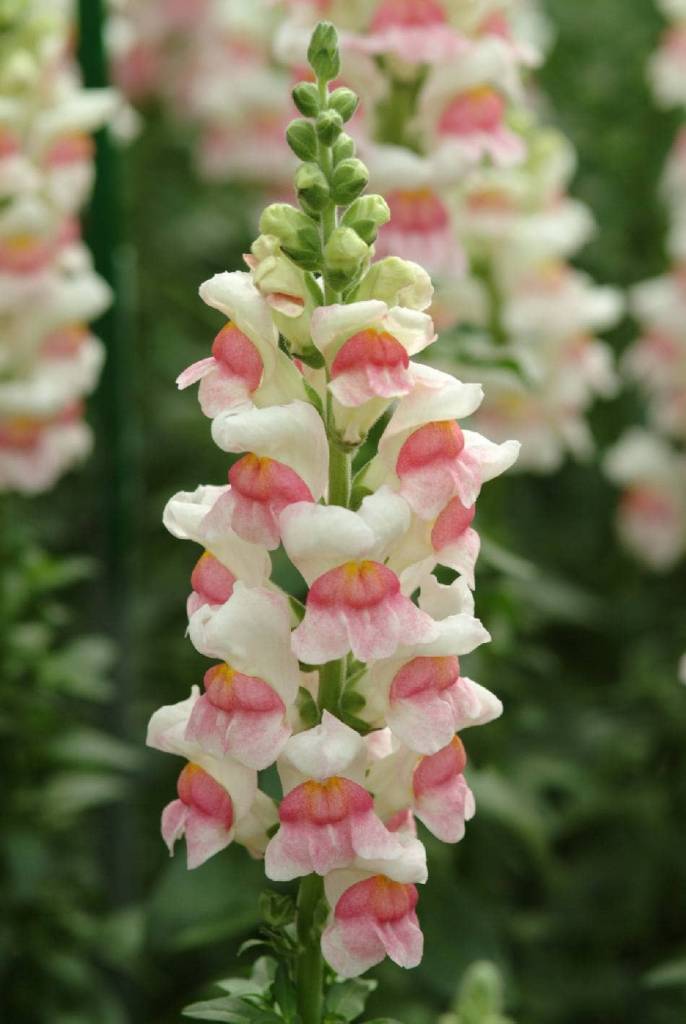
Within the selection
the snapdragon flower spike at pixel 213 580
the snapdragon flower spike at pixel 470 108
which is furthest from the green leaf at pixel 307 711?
the snapdragon flower spike at pixel 470 108

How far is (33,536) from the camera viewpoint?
3570 mm

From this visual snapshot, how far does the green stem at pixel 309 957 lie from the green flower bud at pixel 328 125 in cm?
83

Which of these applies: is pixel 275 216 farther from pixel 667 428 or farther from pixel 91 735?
pixel 667 428

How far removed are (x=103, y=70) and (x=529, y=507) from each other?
200cm

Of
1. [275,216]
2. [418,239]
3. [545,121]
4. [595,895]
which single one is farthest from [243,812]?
[545,121]

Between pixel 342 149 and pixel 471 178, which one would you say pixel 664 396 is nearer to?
pixel 471 178

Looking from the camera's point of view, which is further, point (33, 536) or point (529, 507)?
point (529, 507)

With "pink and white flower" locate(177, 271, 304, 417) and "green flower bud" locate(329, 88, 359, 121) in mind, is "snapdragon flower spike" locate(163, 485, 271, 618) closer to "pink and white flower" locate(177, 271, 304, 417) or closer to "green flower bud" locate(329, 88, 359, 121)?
"pink and white flower" locate(177, 271, 304, 417)

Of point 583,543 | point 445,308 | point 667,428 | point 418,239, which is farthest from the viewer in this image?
point 583,543

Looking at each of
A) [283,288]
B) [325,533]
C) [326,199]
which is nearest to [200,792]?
[325,533]

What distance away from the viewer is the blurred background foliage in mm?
3223

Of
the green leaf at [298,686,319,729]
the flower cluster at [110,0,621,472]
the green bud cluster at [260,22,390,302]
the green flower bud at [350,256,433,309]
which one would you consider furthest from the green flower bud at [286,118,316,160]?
the flower cluster at [110,0,621,472]

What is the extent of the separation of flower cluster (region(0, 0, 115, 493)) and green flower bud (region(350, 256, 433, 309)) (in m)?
1.72

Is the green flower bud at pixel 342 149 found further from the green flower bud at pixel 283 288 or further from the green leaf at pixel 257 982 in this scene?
the green leaf at pixel 257 982
